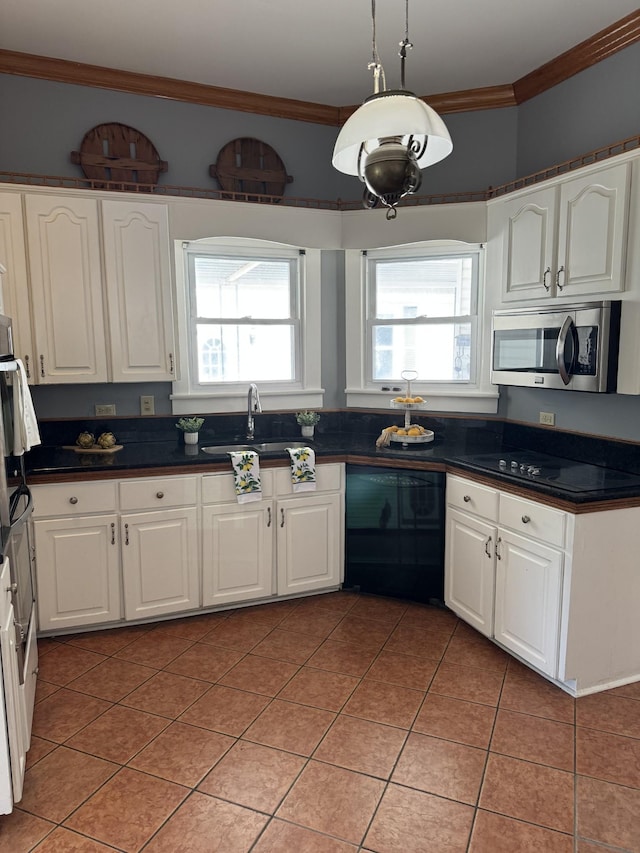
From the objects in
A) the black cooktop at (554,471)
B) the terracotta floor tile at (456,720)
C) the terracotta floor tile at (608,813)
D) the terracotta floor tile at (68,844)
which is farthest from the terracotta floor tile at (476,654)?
the terracotta floor tile at (68,844)

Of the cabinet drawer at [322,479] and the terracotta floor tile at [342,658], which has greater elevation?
the cabinet drawer at [322,479]

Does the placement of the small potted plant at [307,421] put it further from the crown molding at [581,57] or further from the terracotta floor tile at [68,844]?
the terracotta floor tile at [68,844]

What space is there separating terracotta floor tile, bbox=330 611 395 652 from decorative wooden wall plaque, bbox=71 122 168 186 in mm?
2686

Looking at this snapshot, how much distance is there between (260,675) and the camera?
8.77 feet

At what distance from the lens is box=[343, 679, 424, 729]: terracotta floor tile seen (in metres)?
2.37

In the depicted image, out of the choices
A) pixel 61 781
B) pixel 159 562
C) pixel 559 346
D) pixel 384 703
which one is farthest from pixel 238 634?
pixel 559 346

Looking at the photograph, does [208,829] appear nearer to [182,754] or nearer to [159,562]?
[182,754]

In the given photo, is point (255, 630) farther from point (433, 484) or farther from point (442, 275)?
point (442, 275)

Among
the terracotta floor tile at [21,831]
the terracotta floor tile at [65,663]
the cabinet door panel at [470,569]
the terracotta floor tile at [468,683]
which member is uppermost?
the cabinet door panel at [470,569]

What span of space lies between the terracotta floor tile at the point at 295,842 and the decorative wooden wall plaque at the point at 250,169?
124 inches

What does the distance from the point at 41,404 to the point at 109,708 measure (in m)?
1.74

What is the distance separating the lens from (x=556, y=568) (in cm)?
247

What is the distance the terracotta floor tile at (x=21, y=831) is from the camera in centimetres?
178

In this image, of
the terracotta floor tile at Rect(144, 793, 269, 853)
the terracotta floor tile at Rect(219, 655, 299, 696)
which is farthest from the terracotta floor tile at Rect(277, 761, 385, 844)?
the terracotta floor tile at Rect(219, 655, 299, 696)
